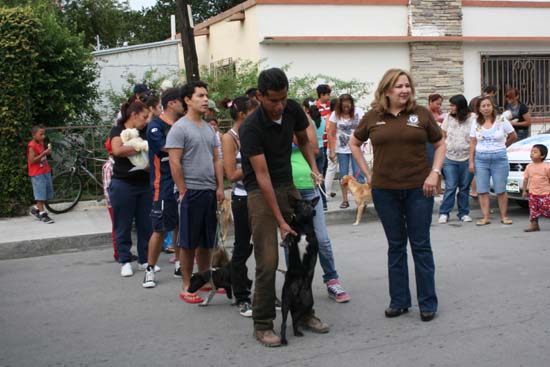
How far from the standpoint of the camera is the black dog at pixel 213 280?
6465mm

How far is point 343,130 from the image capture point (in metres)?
11.5

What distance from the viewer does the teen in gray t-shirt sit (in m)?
6.59

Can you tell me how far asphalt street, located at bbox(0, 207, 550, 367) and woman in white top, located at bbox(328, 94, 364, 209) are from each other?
3.17 m

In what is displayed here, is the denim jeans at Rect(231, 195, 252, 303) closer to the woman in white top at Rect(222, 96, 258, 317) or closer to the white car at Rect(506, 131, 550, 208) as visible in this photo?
the woman in white top at Rect(222, 96, 258, 317)

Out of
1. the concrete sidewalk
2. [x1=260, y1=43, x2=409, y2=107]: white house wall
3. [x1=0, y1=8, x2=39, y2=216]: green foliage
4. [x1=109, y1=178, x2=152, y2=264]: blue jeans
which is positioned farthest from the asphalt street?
[x1=260, y1=43, x2=409, y2=107]: white house wall

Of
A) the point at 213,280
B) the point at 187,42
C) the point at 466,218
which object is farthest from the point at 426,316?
the point at 187,42

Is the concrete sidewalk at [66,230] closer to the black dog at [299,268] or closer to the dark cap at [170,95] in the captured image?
the dark cap at [170,95]

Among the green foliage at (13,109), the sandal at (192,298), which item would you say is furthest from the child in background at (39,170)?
the sandal at (192,298)

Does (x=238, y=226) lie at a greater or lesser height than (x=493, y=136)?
lesser

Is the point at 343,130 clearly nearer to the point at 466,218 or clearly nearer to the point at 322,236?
the point at 466,218

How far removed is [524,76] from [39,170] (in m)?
12.5

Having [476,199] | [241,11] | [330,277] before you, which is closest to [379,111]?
[330,277]

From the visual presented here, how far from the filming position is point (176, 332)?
5.84 m

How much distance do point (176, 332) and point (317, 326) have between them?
3.69ft
